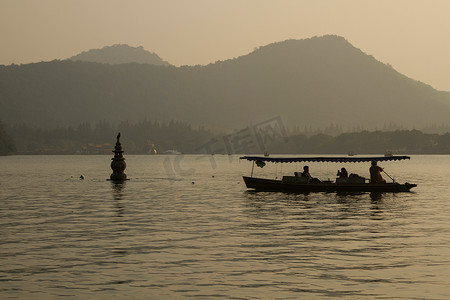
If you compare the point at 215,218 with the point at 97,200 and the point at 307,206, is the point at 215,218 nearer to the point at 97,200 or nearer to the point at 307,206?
the point at 307,206

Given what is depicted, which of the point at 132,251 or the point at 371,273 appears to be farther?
the point at 132,251

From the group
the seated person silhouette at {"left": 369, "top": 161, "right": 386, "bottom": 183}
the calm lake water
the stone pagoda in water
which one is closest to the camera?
the calm lake water

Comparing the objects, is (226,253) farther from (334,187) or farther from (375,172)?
(375,172)

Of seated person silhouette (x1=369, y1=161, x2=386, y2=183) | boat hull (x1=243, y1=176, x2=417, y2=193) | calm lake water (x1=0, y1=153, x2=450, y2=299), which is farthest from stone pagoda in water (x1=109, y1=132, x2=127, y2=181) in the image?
calm lake water (x1=0, y1=153, x2=450, y2=299)

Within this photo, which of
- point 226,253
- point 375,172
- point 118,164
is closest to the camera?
point 226,253

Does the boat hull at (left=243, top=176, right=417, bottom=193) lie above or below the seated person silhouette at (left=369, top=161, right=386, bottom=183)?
below

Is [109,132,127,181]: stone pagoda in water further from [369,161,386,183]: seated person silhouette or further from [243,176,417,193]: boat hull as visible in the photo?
[369,161,386,183]: seated person silhouette

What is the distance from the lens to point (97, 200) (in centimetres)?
6312

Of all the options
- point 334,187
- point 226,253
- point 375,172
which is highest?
point 375,172

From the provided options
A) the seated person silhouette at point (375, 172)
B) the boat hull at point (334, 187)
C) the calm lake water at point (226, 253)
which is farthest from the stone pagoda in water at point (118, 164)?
the calm lake water at point (226, 253)

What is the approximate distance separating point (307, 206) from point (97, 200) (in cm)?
1996

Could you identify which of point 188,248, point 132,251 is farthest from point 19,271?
point 188,248

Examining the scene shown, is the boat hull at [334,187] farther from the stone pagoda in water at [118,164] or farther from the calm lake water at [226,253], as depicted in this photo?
the stone pagoda in water at [118,164]

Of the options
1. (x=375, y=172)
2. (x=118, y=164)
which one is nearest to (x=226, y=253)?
(x=375, y=172)
